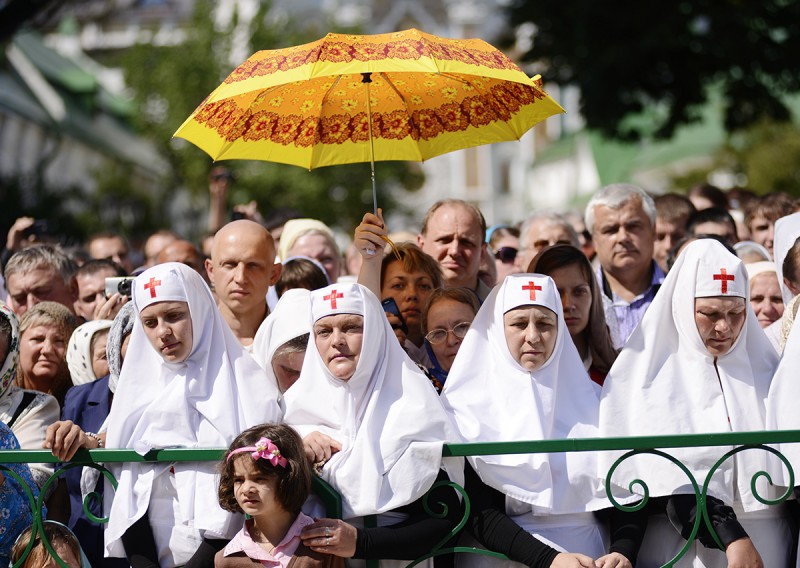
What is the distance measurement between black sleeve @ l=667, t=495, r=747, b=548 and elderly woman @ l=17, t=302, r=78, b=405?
129 inches

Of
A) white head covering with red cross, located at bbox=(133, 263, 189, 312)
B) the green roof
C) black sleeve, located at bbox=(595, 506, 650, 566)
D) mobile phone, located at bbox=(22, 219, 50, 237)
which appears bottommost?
black sleeve, located at bbox=(595, 506, 650, 566)

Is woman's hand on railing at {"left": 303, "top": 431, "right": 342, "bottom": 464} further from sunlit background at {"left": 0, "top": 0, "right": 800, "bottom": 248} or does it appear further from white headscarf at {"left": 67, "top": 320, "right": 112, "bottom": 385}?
sunlit background at {"left": 0, "top": 0, "right": 800, "bottom": 248}

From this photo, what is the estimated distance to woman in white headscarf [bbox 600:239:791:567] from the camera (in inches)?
214

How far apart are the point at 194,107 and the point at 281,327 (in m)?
32.4

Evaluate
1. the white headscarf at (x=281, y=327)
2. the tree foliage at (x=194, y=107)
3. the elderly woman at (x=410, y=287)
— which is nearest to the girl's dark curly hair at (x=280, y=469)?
the white headscarf at (x=281, y=327)

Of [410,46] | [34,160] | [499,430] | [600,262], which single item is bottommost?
[499,430]

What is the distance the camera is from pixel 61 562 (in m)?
5.29

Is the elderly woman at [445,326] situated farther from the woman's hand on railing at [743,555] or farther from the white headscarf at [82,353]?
the white headscarf at [82,353]

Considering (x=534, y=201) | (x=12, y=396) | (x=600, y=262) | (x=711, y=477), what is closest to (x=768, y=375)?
(x=711, y=477)

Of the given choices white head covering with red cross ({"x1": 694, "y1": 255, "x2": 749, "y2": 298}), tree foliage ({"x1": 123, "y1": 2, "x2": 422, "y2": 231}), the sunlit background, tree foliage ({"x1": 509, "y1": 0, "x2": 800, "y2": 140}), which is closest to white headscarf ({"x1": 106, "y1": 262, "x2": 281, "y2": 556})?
white head covering with red cross ({"x1": 694, "y1": 255, "x2": 749, "y2": 298})

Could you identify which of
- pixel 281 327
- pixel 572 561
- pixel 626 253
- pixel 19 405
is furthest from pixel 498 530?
pixel 626 253

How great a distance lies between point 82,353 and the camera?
6.72 metres

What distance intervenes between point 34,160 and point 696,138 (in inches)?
1190

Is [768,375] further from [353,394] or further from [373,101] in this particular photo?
[373,101]
